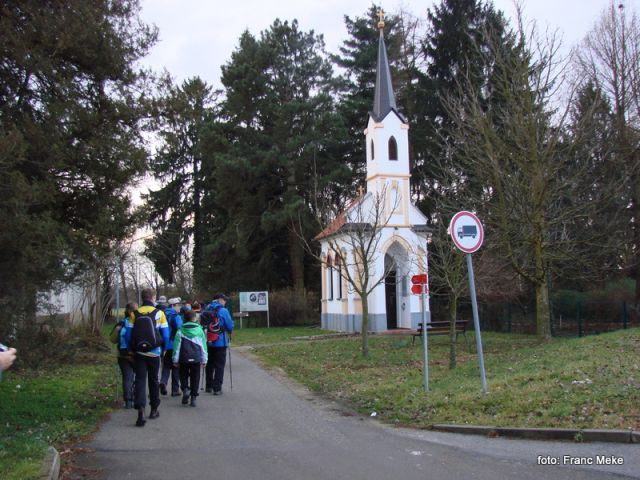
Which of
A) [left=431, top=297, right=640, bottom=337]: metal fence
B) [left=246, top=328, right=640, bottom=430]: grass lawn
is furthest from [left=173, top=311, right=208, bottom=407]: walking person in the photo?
[left=431, top=297, right=640, bottom=337]: metal fence

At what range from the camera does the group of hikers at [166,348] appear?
9297mm

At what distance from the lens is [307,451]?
298 inches

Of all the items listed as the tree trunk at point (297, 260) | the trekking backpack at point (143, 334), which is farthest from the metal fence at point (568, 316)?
the trekking backpack at point (143, 334)

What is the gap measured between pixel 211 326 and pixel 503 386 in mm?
5467

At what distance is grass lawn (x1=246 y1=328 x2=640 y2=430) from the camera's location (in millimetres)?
8500

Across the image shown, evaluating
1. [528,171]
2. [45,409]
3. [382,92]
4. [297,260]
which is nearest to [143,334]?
[45,409]

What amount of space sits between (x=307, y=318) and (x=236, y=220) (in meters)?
8.67

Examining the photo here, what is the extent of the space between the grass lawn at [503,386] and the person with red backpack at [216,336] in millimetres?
2166

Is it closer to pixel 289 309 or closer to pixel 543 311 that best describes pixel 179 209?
pixel 289 309

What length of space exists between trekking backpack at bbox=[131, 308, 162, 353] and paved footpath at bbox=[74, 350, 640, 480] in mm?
1143

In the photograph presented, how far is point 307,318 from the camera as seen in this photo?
136 ft

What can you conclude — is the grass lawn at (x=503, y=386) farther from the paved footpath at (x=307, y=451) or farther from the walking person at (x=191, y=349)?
the walking person at (x=191, y=349)

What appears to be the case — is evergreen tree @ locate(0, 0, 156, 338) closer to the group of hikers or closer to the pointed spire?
the group of hikers

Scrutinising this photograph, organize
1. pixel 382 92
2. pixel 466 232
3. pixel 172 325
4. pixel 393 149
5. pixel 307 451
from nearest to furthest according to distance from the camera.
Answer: pixel 307 451 → pixel 466 232 → pixel 172 325 → pixel 393 149 → pixel 382 92
